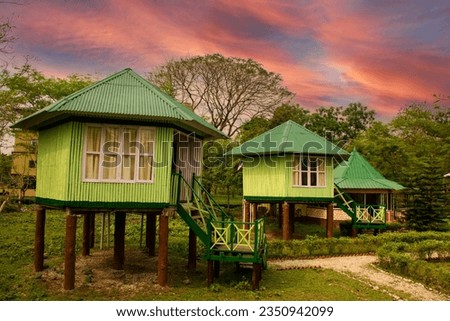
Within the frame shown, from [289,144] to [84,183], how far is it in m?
12.9

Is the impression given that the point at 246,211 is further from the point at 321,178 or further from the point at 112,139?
the point at 112,139

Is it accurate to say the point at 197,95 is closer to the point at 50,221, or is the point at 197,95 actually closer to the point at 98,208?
the point at 50,221

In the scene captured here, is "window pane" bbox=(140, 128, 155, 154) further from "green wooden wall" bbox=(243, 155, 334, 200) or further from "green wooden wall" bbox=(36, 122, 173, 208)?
"green wooden wall" bbox=(243, 155, 334, 200)

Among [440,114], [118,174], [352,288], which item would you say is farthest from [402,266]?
[440,114]

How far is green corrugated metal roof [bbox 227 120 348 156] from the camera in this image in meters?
22.3

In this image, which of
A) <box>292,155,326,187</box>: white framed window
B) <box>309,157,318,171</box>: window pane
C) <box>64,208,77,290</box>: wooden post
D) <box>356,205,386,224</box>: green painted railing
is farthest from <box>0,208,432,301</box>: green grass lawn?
<box>356,205,386,224</box>: green painted railing

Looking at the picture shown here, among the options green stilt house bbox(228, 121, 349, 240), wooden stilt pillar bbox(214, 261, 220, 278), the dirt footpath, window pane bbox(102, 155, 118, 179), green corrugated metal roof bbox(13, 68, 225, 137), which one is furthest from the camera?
green stilt house bbox(228, 121, 349, 240)

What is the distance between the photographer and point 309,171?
893 inches

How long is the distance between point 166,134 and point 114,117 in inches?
68.5

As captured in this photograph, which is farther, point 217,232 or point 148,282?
point 148,282

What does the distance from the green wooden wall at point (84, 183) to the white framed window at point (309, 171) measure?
433 inches

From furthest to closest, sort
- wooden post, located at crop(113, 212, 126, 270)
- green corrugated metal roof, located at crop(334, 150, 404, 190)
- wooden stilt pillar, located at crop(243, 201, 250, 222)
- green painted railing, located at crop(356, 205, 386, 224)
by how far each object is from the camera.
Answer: green corrugated metal roof, located at crop(334, 150, 404, 190) → wooden stilt pillar, located at crop(243, 201, 250, 222) → green painted railing, located at crop(356, 205, 386, 224) → wooden post, located at crop(113, 212, 126, 270)

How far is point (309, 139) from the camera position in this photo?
2320 centimetres

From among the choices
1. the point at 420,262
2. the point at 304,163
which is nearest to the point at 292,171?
the point at 304,163
